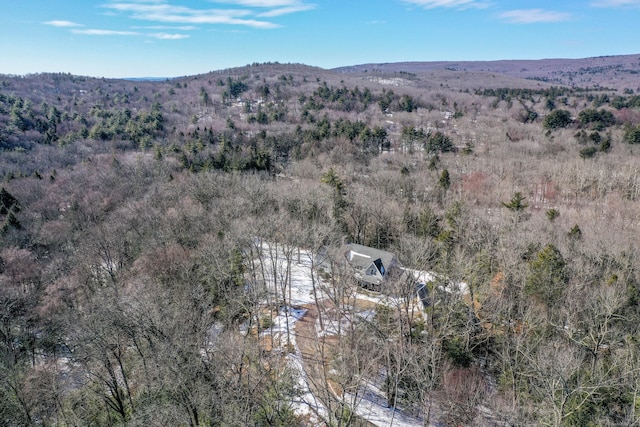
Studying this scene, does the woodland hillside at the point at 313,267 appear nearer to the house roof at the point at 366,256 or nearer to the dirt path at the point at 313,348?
the dirt path at the point at 313,348

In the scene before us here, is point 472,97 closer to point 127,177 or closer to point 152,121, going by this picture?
point 152,121

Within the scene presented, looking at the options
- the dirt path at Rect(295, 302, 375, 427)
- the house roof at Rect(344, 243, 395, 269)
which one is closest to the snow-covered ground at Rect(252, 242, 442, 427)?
the dirt path at Rect(295, 302, 375, 427)

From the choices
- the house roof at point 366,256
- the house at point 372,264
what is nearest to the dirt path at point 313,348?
the house at point 372,264

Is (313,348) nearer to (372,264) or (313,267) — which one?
(313,267)

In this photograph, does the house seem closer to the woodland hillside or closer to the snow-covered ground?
the woodland hillside

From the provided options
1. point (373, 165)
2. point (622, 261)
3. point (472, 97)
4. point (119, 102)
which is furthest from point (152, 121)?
point (472, 97)
